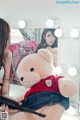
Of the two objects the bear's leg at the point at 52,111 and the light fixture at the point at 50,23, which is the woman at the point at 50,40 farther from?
the bear's leg at the point at 52,111

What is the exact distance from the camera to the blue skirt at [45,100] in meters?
1.00

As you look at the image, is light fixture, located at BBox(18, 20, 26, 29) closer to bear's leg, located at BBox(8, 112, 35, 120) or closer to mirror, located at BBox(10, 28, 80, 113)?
mirror, located at BBox(10, 28, 80, 113)

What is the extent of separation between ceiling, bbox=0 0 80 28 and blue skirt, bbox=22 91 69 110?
17.5 inches

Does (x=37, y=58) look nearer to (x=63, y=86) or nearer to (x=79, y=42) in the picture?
(x=63, y=86)

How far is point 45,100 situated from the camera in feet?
3.26

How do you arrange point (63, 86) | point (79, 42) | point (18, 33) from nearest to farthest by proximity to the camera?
point (63, 86) → point (79, 42) → point (18, 33)

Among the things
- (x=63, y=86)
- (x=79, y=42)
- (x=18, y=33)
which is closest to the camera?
(x=63, y=86)

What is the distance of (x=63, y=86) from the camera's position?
984 mm

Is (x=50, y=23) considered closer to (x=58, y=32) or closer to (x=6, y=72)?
(x=58, y=32)

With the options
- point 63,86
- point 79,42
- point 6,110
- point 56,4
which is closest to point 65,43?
point 79,42

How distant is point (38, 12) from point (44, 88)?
0.52m

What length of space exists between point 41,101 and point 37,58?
21cm

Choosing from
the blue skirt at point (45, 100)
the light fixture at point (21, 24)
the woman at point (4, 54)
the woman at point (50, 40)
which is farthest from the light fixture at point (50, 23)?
the blue skirt at point (45, 100)

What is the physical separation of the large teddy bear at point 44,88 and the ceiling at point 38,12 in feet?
1.03
